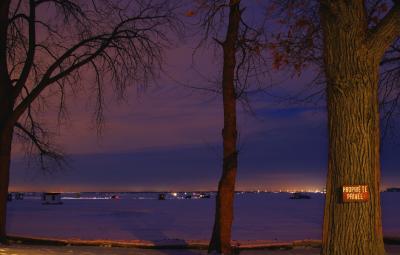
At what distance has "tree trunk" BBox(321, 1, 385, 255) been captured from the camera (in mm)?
8086

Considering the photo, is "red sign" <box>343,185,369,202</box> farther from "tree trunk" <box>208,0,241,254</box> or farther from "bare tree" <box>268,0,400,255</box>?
"tree trunk" <box>208,0,241,254</box>

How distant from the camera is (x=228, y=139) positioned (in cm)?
1565

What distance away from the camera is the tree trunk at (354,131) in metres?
8.09

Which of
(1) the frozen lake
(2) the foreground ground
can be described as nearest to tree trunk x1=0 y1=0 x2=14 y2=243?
(2) the foreground ground

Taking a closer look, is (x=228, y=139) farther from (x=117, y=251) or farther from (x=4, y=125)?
(x=4, y=125)

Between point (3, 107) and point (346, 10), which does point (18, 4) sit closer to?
point (3, 107)

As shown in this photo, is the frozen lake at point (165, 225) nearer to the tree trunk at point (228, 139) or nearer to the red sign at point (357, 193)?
the tree trunk at point (228, 139)

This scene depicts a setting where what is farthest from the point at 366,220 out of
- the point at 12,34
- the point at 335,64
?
the point at 12,34

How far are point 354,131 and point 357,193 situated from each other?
79 centimetres

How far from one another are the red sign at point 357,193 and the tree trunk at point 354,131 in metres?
0.06

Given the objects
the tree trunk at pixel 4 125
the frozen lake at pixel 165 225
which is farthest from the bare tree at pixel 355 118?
the frozen lake at pixel 165 225

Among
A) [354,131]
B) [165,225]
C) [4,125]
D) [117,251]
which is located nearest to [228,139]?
[117,251]

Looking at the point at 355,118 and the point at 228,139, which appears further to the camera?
the point at 228,139

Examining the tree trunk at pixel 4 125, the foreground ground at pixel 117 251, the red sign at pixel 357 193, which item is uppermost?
the tree trunk at pixel 4 125
